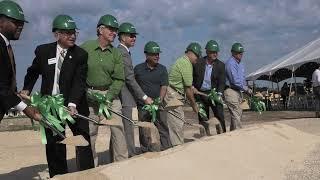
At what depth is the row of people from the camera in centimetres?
518

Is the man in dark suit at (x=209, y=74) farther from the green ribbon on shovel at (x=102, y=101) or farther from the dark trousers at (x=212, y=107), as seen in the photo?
the green ribbon on shovel at (x=102, y=101)

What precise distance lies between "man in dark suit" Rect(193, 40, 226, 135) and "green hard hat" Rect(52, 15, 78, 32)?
13.1 ft

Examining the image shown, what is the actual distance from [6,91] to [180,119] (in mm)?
3857

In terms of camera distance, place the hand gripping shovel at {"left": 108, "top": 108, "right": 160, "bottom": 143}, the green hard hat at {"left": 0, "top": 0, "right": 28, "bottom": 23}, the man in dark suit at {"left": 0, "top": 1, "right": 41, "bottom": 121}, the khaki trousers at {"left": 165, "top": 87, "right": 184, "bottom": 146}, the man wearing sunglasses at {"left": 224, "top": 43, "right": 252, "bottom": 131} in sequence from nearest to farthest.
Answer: the man in dark suit at {"left": 0, "top": 1, "right": 41, "bottom": 121}
the green hard hat at {"left": 0, "top": 0, "right": 28, "bottom": 23}
the hand gripping shovel at {"left": 108, "top": 108, "right": 160, "bottom": 143}
the khaki trousers at {"left": 165, "top": 87, "right": 184, "bottom": 146}
the man wearing sunglasses at {"left": 224, "top": 43, "right": 252, "bottom": 131}

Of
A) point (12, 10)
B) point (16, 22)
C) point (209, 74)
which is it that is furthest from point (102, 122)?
point (209, 74)

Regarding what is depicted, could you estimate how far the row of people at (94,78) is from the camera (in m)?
5.18

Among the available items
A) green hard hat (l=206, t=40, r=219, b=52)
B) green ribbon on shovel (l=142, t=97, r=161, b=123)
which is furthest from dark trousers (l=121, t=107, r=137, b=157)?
green hard hat (l=206, t=40, r=219, b=52)

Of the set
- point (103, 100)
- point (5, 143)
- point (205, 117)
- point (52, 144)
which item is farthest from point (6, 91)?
point (5, 143)

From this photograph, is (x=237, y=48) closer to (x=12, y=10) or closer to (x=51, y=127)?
(x=51, y=127)

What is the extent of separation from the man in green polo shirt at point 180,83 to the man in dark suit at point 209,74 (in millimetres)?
685

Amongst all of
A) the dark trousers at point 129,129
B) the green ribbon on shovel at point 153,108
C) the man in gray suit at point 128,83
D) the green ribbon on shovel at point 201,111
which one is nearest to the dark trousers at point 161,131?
the green ribbon on shovel at point 153,108

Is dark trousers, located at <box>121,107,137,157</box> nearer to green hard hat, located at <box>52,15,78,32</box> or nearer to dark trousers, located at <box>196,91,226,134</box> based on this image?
green hard hat, located at <box>52,15,78,32</box>

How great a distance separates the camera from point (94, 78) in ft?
21.3

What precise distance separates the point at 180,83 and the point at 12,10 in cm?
404
